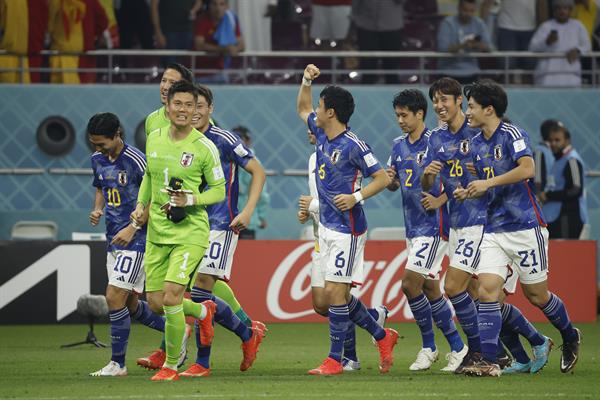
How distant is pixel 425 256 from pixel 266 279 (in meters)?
5.72

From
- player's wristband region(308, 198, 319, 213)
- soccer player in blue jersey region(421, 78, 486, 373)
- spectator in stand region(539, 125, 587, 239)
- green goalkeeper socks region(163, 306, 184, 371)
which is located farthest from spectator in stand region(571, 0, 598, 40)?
green goalkeeper socks region(163, 306, 184, 371)

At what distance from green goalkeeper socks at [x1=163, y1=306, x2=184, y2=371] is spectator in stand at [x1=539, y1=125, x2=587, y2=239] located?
8.99 metres

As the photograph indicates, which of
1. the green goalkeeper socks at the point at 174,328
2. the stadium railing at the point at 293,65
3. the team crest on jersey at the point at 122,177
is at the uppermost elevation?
the stadium railing at the point at 293,65

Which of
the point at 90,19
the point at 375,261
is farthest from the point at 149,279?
the point at 90,19

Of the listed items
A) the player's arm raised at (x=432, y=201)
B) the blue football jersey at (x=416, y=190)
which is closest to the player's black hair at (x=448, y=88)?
the blue football jersey at (x=416, y=190)

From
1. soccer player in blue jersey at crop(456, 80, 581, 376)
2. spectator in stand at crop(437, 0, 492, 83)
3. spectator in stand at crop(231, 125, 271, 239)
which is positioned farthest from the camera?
spectator in stand at crop(437, 0, 492, 83)

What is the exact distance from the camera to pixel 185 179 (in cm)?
1002

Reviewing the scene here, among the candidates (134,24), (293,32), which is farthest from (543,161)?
(134,24)

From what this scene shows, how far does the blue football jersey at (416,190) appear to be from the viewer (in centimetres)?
1148

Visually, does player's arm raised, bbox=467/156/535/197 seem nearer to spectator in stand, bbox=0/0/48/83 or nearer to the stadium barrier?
the stadium barrier

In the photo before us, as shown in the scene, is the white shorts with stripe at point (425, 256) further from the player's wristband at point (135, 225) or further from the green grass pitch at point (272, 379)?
the player's wristband at point (135, 225)

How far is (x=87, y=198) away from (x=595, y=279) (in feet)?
24.1

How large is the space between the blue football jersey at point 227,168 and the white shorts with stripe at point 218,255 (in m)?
0.07

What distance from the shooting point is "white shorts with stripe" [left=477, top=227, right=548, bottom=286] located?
409 inches
